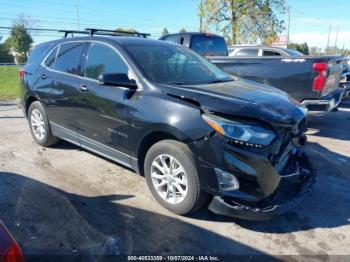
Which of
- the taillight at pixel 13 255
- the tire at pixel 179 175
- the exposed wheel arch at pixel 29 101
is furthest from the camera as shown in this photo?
the exposed wheel arch at pixel 29 101

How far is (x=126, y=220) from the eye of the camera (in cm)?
330

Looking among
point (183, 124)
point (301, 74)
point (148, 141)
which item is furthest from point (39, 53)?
point (301, 74)

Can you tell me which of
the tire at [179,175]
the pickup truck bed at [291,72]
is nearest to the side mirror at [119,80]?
the tire at [179,175]

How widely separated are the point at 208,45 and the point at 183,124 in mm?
6265

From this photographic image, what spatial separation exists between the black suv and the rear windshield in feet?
14.2

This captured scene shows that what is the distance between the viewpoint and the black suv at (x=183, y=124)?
2.96 m

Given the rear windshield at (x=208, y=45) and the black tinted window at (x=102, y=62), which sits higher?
the rear windshield at (x=208, y=45)

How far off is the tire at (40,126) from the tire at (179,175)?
2.36 metres

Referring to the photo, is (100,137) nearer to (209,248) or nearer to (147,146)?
(147,146)

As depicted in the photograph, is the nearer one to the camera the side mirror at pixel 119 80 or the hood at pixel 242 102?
the hood at pixel 242 102

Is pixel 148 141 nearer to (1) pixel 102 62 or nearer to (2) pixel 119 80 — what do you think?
(2) pixel 119 80

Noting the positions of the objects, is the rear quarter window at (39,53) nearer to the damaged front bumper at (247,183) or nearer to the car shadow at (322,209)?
the damaged front bumper at (247,183)

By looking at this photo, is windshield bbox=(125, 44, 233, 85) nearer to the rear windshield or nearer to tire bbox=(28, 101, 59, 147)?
tire bbox=(28, 101, 59, 147)

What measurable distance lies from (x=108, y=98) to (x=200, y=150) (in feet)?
4.67
